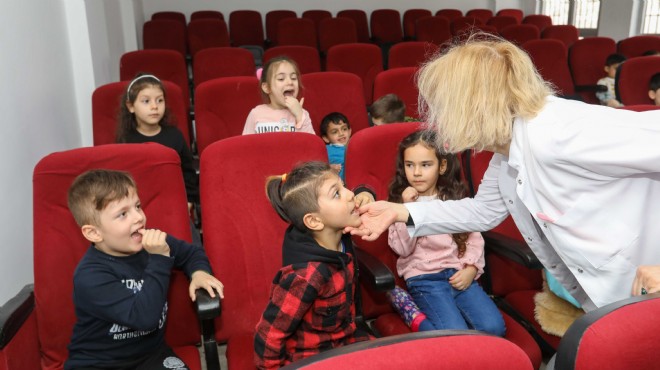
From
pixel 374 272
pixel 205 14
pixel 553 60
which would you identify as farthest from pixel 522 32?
pixel 374 272

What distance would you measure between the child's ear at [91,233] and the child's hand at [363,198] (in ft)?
2.18

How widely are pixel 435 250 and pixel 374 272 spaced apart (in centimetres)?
37

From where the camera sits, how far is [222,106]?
9.25 ft

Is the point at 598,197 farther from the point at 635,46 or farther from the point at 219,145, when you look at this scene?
the point at 635,46

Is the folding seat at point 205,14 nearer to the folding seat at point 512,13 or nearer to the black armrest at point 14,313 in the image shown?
the folding seat at point 512,13

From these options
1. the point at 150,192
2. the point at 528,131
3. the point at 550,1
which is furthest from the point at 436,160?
the point at 550,1

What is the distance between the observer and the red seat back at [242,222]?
64.5 inches

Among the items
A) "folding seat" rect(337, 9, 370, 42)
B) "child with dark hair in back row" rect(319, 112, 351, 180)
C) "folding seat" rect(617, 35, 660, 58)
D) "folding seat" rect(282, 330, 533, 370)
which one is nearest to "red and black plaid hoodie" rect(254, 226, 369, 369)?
"folding seat" rect(282, 330, 533, 370)

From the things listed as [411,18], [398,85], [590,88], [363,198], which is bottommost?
[590,88]

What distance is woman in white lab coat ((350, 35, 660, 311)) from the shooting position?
1.18m

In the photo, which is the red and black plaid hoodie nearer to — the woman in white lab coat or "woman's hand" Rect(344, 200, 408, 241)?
"woman's hand" Rect(344, 200, 408, 241)

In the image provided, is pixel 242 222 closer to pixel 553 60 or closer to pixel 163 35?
pixel 553 60

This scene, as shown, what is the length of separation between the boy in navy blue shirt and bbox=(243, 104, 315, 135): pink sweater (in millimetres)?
1221

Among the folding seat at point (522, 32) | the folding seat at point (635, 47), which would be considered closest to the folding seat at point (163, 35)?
the folding seat at point (522, 32)
